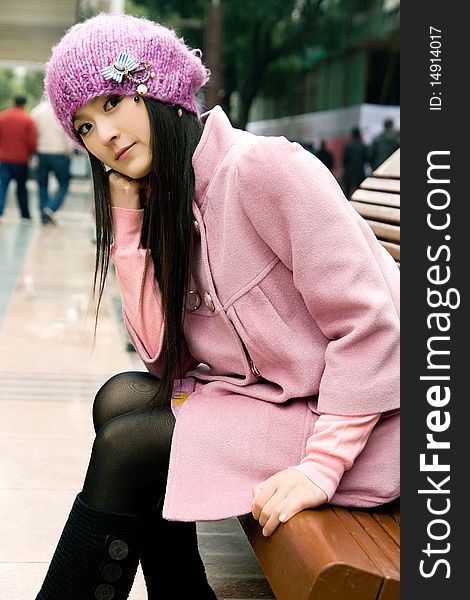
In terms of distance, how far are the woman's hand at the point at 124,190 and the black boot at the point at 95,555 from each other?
652mm

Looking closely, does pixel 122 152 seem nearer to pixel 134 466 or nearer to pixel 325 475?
pixel 134 466

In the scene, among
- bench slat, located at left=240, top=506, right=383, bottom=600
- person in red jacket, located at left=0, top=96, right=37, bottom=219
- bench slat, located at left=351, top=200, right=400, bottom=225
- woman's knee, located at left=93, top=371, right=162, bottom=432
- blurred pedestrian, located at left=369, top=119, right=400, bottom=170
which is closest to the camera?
bench slat, located at left=240, top=506, right=383, bottom=600

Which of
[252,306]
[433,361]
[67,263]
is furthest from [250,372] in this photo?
[67,263]

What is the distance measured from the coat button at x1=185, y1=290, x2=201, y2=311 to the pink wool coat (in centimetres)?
7

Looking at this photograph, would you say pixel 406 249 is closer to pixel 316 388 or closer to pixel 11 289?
pixel 316 388

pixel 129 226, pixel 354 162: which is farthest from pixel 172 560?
pixel 354 162

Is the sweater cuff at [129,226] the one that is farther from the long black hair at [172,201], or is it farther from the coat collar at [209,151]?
the coat collar at [209,151]

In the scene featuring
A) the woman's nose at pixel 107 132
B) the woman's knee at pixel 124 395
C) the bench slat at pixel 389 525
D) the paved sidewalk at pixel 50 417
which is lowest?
the paved sidewalk at pixel 50 417

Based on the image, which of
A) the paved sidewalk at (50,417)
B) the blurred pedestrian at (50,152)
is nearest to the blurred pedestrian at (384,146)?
the blurred pedestrian at (50,152)

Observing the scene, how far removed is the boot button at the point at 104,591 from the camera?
1.93 metres

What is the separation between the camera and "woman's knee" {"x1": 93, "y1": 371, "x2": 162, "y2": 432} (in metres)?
2.29

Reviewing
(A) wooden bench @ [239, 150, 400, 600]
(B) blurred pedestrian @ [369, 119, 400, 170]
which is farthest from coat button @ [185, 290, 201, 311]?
(B) blurred pedestrian @ [369, 119, 400, 170]

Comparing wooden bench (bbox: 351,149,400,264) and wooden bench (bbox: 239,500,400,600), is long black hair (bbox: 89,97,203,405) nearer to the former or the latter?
wooden bench (bbox: 239,500,400,600)

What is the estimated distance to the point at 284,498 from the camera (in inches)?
70.7
